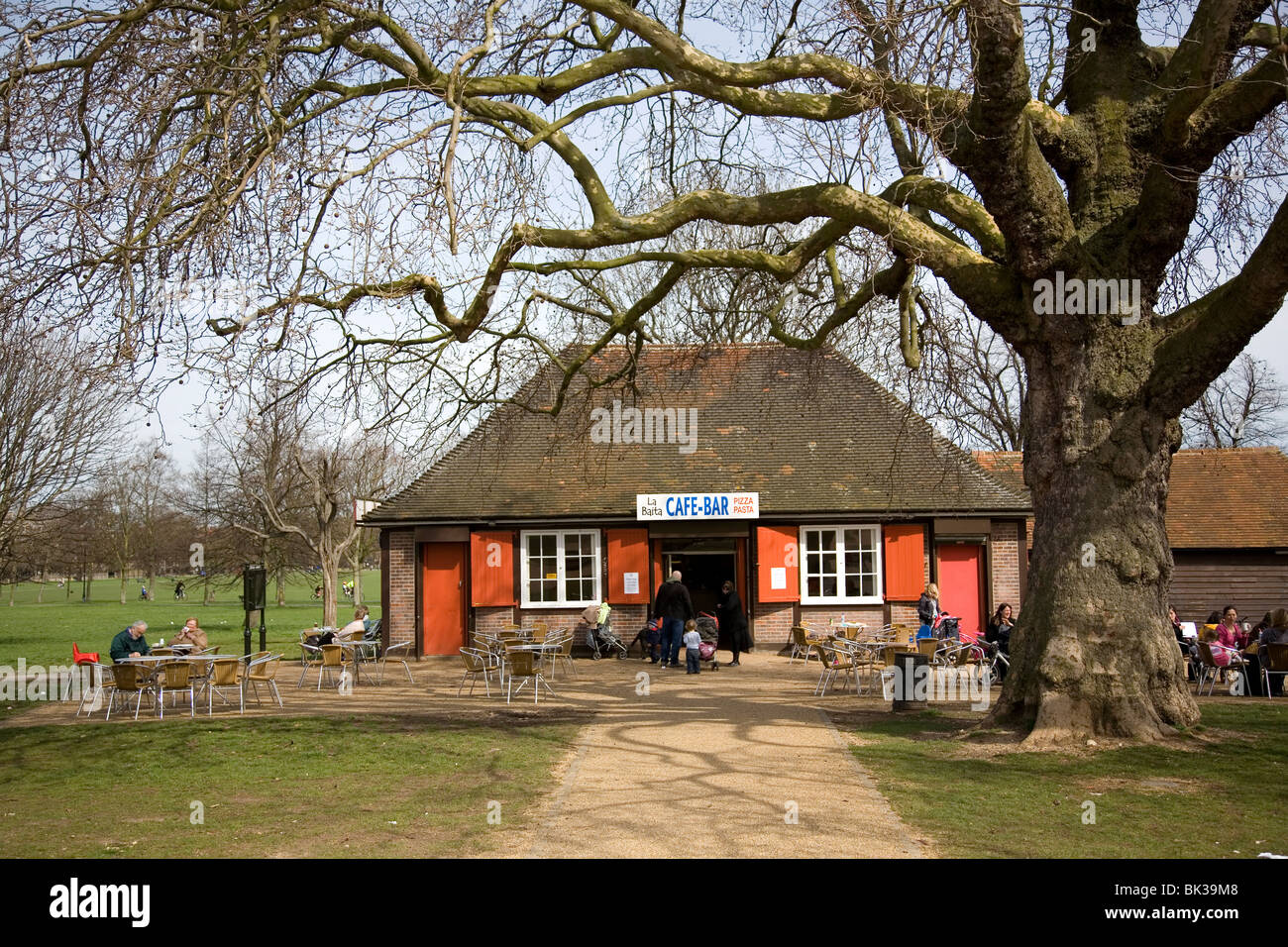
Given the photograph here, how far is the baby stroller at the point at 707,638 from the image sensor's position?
20.1 metres

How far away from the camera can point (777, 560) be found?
2334 centimetres

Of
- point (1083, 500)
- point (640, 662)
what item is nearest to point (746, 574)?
point (640, 662)

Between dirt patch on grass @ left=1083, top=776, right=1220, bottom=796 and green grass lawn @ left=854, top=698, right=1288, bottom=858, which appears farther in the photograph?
dirt patch on grass @ left=1083, top=776, right=1220, bottom=796

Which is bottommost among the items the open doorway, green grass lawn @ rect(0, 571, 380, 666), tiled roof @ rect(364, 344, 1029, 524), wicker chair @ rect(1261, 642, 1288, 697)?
green grass lawn @ rect(0, 571, 380, 666)

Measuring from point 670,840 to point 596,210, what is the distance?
621 cm

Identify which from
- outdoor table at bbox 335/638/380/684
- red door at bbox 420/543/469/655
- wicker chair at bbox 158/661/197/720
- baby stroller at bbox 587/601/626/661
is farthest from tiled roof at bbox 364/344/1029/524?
wicker chair at bbox 158/661/197/720

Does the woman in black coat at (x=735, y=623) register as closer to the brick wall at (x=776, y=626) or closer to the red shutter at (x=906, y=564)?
the brick wall at (x=776, y=626)

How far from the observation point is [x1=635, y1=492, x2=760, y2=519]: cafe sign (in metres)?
23.1

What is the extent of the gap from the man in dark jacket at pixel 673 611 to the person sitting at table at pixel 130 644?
8.55 metres

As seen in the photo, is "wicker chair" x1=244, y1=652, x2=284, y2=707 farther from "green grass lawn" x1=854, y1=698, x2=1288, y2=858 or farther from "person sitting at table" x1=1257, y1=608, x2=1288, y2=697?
"person sitting at table" x1=1257, y1=608, x2=1288, y2=697

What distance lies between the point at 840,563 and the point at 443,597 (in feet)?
27.8

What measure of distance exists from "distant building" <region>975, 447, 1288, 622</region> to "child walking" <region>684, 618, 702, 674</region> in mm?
10426

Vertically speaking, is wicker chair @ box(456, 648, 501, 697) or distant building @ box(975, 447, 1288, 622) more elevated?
distant building @ box(975, 447, 1288, 622)

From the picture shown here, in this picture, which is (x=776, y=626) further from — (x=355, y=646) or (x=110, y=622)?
(x=110, y=622)
